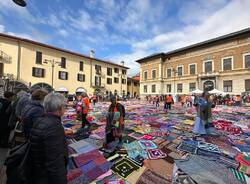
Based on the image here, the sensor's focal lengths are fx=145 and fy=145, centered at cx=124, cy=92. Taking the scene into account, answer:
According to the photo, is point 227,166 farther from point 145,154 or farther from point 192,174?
point 145,154

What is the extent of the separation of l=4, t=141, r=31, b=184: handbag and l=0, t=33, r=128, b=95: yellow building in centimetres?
1565

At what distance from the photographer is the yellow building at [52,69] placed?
2255cm

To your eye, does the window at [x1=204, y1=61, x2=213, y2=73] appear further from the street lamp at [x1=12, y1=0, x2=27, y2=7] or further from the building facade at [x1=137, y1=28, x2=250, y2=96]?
the street lamp at [x1=12, y1=0, x2=27, y2=7]

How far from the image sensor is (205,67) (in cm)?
2878

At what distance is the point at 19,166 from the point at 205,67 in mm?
32685

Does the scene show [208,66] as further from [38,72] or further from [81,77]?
[38,72]

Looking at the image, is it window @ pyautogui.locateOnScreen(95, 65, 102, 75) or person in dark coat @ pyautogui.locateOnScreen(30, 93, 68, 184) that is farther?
window @ pyautogui.locateOnScreen(95, 65, 102, 75)

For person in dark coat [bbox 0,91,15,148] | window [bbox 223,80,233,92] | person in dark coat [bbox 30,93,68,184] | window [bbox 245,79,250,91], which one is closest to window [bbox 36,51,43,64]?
person in dark coat [bbox 0,91,15,148]

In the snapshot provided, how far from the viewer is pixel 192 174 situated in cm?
298

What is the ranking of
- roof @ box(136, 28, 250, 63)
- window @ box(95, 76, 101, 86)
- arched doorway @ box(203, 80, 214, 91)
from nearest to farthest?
roof @ box(136, 28, 250, 63) → arched doorway @ box(203, 80, 214, 91) → window @ box(95, 76, 101, 86)

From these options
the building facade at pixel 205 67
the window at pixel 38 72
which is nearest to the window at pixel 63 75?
the window at pixel 38 72

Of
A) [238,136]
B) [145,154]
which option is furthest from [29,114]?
[238,136]

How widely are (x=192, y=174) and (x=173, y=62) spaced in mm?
34444

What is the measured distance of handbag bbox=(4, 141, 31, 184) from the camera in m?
1.46
